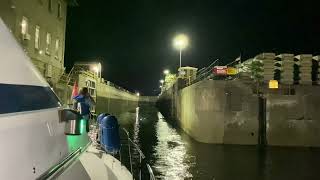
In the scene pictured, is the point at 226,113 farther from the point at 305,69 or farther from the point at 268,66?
the point at 305,69

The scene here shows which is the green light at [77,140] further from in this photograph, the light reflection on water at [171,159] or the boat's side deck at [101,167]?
the light reflection on water at [171,159]

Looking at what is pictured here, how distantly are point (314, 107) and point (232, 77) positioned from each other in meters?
5.10

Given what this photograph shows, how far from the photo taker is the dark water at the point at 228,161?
1747cm

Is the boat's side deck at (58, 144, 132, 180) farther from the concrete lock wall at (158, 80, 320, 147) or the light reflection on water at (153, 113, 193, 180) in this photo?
the concrete lock wall at (158, 80, 320, 147)

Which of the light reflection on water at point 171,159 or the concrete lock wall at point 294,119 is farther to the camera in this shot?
the concrete lock wall at point 294,119

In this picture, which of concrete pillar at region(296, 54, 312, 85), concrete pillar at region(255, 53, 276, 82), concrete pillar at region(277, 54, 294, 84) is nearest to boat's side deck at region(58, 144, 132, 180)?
concrete pillar at region(255, 53, 276, 82)

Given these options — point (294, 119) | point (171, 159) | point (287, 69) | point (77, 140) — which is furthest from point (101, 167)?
point (287, 69)

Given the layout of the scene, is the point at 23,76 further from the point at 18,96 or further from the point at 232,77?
the point at 232,77

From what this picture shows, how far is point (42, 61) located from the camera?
3491cm

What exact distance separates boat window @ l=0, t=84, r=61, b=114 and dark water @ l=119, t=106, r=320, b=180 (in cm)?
1309

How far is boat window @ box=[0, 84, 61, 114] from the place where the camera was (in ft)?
8.11

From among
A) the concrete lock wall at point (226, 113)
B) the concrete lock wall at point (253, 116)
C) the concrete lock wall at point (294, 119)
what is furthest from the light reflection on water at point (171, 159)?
the concrete lock wall at point (294, 119)

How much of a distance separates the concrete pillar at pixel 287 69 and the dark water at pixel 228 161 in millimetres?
4597

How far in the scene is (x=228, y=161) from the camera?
2062 cm
